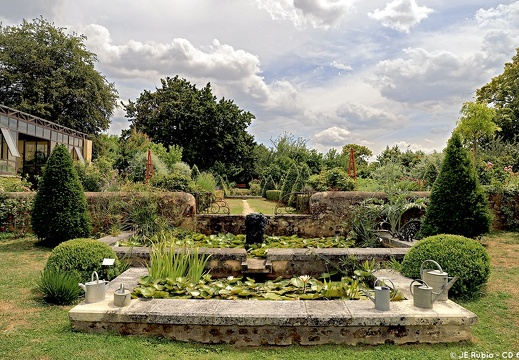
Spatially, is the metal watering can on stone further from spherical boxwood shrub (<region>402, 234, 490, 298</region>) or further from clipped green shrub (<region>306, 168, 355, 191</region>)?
clipped green shrub (<region>306, 168, 355, 191</region>)

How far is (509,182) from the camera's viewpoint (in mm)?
10039

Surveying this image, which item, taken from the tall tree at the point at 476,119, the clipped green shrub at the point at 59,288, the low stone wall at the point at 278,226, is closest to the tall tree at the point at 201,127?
the tall tree at the point at 476,119

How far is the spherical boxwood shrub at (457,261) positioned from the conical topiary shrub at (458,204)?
1892mm

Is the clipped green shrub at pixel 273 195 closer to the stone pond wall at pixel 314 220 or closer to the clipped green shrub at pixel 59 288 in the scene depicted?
the stone pond wall at pixel 314 220

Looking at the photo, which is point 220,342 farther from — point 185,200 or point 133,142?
point 133,142

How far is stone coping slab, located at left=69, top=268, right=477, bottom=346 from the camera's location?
3.23m

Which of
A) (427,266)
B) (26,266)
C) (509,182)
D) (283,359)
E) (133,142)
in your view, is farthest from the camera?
(133,142)

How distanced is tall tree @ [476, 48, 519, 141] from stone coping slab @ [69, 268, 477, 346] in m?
24.0

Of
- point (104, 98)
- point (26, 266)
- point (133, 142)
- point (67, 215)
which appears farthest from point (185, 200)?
point (104, 98)

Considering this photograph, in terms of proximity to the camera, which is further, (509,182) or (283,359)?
(509,182)

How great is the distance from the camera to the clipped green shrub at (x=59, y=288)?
4.23 meters

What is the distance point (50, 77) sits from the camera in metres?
25.2

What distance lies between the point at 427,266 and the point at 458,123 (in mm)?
16950

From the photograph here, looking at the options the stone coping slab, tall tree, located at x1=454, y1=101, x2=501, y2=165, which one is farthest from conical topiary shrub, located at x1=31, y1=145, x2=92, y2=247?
tall tree, located at x1=454, y1=101, x2=501, y2=165
